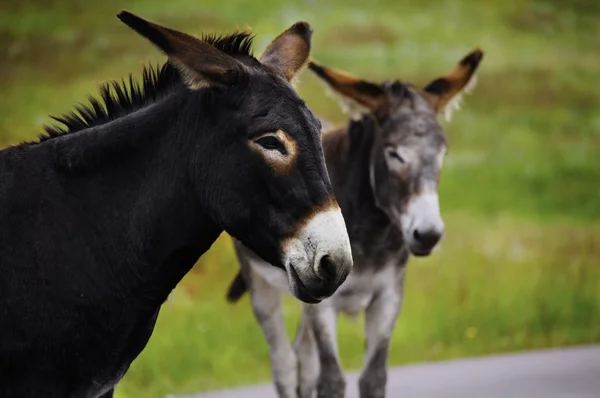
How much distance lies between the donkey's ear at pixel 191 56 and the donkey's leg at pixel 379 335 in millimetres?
3722

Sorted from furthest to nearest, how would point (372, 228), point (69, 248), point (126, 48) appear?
point (126, 48) → point (372, 228) → point (69, 248)

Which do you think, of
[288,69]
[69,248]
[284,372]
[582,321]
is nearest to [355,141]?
[284,372]

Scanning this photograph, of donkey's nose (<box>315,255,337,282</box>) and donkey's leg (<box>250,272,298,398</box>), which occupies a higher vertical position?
donkey's nose (<box>315,255,337,282</box>)

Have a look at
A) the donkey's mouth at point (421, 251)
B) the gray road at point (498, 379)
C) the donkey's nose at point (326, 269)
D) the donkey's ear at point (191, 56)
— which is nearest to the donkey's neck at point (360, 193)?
the donkey's mouth at point (421, 251)

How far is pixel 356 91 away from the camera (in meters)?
7.93

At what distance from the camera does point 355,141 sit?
8.09m

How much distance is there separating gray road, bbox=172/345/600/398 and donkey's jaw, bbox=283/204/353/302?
17.2 feet

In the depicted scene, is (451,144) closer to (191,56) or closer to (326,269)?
(191,56)

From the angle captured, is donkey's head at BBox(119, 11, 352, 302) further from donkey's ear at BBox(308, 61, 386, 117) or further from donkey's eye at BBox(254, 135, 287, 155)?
donkey's ear at BBox(308, 61, 386, 117)

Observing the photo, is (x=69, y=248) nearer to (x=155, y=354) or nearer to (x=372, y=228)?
(x=372, y=228)

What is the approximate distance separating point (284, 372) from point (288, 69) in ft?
13.9

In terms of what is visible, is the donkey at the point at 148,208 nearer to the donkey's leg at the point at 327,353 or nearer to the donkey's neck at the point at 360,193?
the donkey's leg at the point at 327,353

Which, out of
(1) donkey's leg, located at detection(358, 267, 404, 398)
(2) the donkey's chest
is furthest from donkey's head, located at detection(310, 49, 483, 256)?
(1) donkey's leg, located at detection(358, 267, 404, 398)

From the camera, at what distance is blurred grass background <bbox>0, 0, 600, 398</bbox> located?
12.1m
